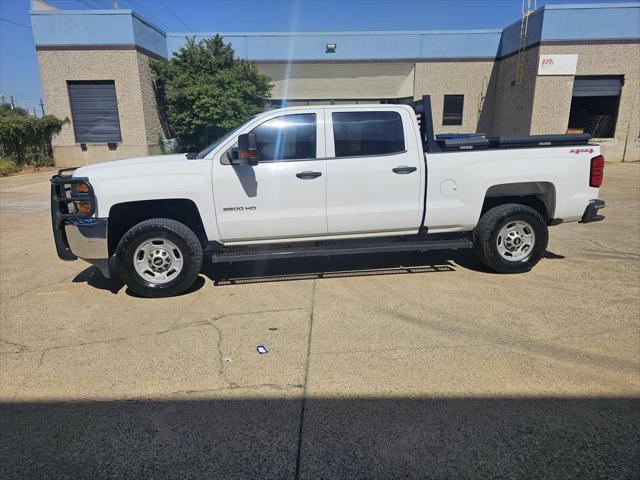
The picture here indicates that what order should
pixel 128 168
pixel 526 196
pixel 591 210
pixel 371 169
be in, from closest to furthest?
pixel 128 168 < pixel 371 169 < pixel 591 210 < pixel 526 196

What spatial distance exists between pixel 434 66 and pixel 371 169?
23.1m

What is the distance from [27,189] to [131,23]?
986 cm

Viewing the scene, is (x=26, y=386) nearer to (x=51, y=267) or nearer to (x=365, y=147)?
(x=51, y=267)

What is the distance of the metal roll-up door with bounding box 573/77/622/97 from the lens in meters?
20.7

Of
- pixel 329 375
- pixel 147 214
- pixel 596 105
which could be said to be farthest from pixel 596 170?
pixel 596 105

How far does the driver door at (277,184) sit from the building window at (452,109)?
23226mm

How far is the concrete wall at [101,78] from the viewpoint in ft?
67.3

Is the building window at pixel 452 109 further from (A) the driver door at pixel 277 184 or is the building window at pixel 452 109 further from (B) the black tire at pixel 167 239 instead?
(B) the black tire at pixel 167 239

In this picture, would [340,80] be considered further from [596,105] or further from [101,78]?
[596,105]

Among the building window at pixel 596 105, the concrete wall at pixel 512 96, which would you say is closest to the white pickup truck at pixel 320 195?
the concrete wall at pixel 512 96

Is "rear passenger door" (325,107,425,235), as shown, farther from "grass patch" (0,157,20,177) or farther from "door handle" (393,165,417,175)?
"grass patch" (0,157,20,177)

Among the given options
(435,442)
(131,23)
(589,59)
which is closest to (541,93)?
(589,59)

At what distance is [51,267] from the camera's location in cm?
643

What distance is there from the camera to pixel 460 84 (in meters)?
25.8
